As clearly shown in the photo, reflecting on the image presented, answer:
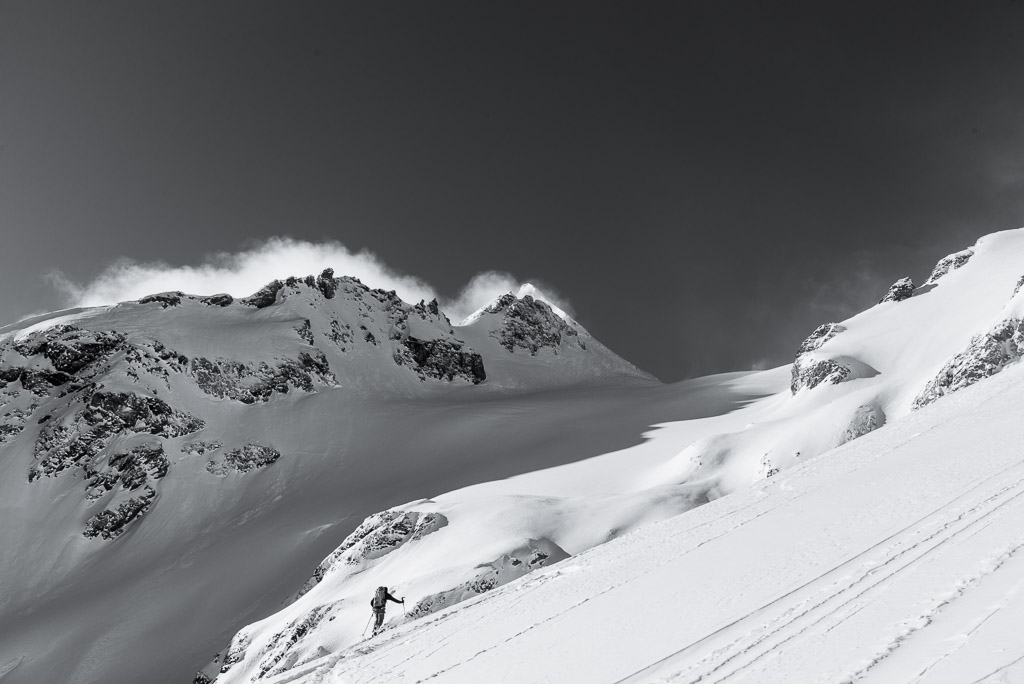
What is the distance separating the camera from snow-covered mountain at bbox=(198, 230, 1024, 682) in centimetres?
769

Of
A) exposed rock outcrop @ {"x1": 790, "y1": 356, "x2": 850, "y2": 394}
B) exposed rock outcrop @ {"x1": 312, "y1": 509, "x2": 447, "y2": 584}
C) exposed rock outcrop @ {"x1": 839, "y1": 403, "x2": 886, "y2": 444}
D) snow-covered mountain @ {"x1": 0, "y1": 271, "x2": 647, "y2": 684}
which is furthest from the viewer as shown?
exposed rock outcrop @ {"x1": 790, "y1": 356, "x2": 850, "y2": 394}

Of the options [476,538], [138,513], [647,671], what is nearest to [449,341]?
[138,513]

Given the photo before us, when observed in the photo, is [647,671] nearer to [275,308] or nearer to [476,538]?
Result: [476,538]

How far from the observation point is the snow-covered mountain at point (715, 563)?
7.69 metres

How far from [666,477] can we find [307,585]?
18.1 meters

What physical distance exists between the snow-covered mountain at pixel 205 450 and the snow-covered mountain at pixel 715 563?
10617 mm

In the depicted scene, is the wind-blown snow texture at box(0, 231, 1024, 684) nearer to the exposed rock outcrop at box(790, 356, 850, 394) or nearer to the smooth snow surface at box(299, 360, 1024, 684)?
the smooth snow surface at box(299, 360, 1024, 684)

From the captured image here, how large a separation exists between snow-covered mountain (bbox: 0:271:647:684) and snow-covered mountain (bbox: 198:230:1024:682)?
10617 mm

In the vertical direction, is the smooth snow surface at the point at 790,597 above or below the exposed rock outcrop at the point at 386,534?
below

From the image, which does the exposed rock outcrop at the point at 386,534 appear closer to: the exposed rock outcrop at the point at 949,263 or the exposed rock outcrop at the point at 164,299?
the exposed rock outcrop at the point at 949,263

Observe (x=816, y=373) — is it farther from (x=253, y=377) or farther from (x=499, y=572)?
(x=253, y=377)

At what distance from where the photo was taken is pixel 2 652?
38844 millimetres

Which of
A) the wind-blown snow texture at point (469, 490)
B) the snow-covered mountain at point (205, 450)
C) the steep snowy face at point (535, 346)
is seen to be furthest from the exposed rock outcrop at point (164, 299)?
the steep snowy face at point (535, 346)


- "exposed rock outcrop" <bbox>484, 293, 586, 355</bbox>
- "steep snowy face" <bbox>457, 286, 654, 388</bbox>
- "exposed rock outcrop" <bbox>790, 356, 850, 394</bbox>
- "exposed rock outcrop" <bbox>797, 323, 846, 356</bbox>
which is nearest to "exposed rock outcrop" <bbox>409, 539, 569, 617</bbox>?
"exposed rock outcrop" <bbox>790, 356, 850, 394</bbox>
